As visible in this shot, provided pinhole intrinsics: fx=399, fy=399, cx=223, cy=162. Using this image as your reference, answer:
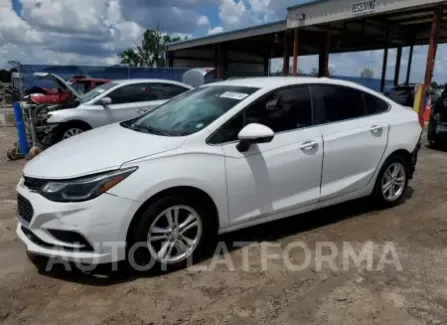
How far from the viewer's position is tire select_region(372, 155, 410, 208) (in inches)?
184

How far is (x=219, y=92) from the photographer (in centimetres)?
405

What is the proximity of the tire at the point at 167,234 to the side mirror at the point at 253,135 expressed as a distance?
63cm

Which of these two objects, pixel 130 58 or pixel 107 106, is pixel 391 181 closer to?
pixel 107 106

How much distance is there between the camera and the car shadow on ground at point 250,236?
10.6ft

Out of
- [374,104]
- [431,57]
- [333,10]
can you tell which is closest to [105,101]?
[374,104]

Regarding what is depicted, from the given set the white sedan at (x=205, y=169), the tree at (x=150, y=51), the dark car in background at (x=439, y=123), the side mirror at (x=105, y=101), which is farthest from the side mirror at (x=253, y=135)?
the tree at (x=150, y=51)

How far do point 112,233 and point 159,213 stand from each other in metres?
0.38

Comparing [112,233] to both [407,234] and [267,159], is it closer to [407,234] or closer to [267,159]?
[267,159]

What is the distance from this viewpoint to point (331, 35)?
2283 centimetres

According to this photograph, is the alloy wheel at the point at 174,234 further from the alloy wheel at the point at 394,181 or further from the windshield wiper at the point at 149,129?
the alloy wheel at the point at 394,181

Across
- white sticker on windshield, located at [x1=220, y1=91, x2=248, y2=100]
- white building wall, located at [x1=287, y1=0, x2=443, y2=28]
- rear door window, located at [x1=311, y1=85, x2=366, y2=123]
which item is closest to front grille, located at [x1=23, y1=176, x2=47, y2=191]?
white sticker on windshield, located at [x1=220, y1=91, x2=248, y2=100]

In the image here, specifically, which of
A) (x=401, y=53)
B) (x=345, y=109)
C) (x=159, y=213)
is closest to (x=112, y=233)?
(x=159, y=213)

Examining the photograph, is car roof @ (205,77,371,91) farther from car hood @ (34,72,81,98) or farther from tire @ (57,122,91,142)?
car hood @ (34,72,81,98)

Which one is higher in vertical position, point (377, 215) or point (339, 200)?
point (339, 200)
